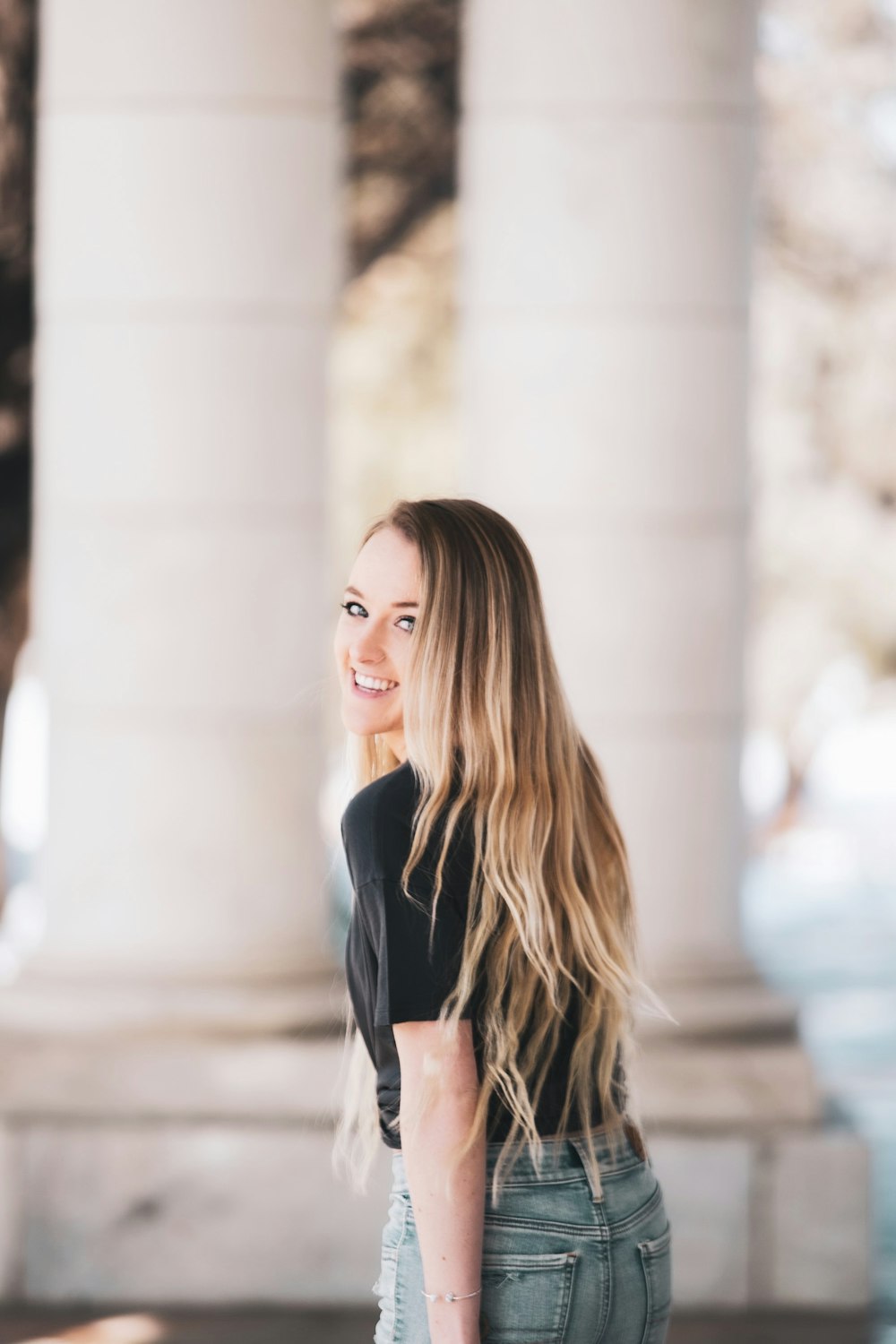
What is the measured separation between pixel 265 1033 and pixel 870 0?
13.0 m

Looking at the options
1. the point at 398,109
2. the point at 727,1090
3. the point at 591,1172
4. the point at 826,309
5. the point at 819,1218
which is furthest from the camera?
the point at 826,309

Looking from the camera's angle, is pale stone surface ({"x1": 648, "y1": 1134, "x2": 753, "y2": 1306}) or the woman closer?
the woman

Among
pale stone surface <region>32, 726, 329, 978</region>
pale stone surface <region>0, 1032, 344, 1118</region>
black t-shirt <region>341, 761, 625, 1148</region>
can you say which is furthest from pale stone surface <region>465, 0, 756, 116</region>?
black t-shirt <region>341, 761, 625, 1148</region>

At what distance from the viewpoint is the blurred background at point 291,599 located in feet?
21.8

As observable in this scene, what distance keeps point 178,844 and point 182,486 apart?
132cm

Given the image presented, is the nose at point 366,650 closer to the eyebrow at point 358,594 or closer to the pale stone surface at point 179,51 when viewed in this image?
the eyebrow at point 358,594

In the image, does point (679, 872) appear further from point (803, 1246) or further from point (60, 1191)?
point (60, 1191)

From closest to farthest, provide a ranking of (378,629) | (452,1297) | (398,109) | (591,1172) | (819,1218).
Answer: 1. (452,1297)
2. (591,1172)
3. (378,629)
4. (819,1218)
5. (398,109)

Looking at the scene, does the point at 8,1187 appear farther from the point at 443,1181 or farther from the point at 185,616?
the point at 443,1181

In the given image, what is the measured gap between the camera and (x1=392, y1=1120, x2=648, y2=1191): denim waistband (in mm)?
2799

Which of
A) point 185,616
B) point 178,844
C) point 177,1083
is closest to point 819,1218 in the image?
point 177,1083

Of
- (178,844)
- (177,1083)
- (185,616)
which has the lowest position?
(177,1083)

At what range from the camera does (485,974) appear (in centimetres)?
276

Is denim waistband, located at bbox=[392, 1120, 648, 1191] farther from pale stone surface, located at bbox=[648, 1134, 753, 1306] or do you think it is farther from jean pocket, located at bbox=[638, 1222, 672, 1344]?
pale stone surface, located at bbox=[648, 1134, 753, 1306]
